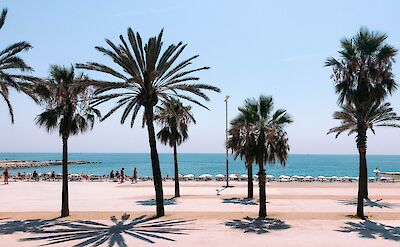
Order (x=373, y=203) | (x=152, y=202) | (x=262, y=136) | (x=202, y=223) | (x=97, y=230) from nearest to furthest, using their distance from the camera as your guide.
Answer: (x=97, y=230)
(x=202, y=223)
(x=262, y=136)
(x=373, y=203)
(x=152, y=202)

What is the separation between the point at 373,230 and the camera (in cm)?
1819

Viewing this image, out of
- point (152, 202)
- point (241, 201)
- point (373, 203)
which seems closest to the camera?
point (373, 203)

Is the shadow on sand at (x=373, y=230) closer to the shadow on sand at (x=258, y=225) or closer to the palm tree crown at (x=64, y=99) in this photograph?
the shadow on sand at (x=258, y=225)

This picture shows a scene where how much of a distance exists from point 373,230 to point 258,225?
17.9 feet

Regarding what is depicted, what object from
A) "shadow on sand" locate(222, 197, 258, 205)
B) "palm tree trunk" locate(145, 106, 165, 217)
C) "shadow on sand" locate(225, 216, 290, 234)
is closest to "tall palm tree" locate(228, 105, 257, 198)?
"shadow on sand" locate(225, 216, 290, 234)

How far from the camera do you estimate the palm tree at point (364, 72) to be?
70.7 feet

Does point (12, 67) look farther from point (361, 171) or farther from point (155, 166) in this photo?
point (361, 171)

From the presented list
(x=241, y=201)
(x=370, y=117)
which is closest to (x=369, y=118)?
(x=370, y=117)

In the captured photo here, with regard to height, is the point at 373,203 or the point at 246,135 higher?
the point at 246,135

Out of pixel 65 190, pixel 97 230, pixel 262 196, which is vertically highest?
pixel 65 190

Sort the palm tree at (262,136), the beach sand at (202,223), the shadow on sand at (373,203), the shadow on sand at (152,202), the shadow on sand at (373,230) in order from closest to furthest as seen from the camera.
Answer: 1. the beach sand at (202,223)
2. the shadow on sand at (373,230)
3. the palm tree at (262,136)
4. the shadow on sand at (373,203)
5. the shadow on sand at (152,202)

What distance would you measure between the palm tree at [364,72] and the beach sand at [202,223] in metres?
3.71

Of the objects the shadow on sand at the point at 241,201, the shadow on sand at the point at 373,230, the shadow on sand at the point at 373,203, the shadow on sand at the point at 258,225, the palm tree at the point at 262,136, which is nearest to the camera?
the shadow on sand at the point at 373,230

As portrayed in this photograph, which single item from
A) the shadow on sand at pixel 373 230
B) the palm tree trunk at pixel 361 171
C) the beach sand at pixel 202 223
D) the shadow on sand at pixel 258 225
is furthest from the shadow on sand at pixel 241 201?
the shadow on sand at pixel 373 230
